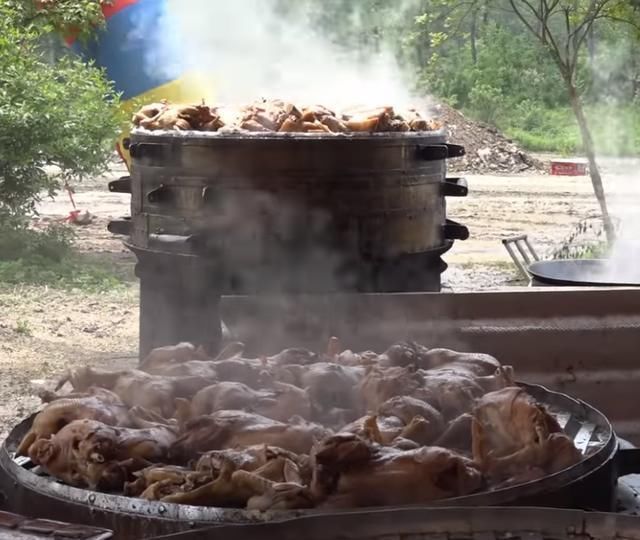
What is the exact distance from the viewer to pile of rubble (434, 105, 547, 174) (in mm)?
26750

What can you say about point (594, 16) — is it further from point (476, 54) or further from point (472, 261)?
point (476, 54)

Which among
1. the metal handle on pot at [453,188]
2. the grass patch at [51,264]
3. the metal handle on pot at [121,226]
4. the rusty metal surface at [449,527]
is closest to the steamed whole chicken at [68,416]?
the rusty metal surface at [449,527]

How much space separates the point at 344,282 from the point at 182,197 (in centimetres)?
95

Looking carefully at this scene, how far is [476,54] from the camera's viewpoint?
2961 centimetres

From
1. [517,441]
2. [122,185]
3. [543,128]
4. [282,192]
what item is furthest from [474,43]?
[517,441]

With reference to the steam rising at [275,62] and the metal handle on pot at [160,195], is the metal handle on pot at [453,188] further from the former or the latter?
the metal handle on pot at [160,195]

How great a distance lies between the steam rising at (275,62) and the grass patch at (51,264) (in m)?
3.58

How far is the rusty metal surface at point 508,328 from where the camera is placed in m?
4.55

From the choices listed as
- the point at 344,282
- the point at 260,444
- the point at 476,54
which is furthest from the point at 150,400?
the point at 476,54

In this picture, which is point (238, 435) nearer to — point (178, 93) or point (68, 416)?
point (68, 416)

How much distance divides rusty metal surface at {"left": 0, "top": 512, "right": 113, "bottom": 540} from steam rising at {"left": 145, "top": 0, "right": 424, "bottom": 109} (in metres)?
4.53

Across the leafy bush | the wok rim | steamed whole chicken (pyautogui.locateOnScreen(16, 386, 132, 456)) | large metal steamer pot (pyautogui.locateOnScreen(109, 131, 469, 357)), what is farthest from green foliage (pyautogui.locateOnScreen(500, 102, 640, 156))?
steamed whole chicken (pyautogui.locateOnScreen(16, 386, 132, 456))

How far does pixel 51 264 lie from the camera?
43.8ft

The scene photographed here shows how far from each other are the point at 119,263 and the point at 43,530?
12114 millimetres
